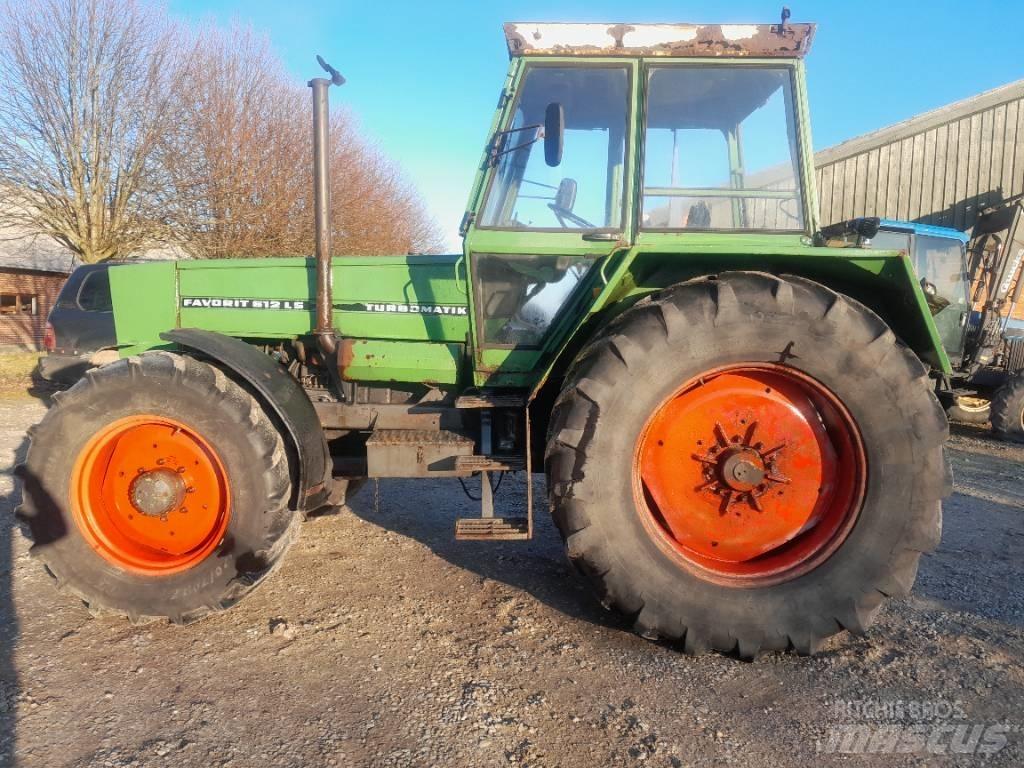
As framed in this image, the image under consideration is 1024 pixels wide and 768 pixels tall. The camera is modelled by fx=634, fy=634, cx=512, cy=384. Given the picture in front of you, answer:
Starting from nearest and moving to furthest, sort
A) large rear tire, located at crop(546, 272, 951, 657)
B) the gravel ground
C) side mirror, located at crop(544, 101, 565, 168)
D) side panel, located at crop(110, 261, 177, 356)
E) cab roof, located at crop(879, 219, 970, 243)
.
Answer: the gravel ground
large rear tire, located at crop(546, 272, 951, 657)
side mirror, located at crop(544, 101, 565, 168)
side panel, located at crop(110, 261, 177, 356)
cab roof, located at crop(879, 219, 970, 243)

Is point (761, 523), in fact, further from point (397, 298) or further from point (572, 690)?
point (397, 298)

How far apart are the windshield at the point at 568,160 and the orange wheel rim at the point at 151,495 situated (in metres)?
1.63

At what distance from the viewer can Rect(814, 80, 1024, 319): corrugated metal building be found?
37.0 feet

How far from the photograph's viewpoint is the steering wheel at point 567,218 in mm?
2799

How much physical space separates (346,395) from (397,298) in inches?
21.7

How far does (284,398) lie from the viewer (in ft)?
8.95

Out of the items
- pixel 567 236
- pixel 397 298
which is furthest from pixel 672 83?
pixel 397 298

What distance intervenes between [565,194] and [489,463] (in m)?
1.25

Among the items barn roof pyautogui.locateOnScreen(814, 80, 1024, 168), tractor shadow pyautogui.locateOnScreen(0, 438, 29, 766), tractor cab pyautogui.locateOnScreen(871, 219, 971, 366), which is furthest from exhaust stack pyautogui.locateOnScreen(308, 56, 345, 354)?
barn roof pyautogui.locateOnScreen(814, 80, 1024, 168)

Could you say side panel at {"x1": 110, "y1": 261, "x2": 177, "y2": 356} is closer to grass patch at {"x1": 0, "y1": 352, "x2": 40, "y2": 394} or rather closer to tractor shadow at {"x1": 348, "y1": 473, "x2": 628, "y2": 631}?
tractor shadow at {"x1": 348, "y1": 473, "x2": 628, "y2": 631}

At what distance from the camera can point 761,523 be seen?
2.53 m

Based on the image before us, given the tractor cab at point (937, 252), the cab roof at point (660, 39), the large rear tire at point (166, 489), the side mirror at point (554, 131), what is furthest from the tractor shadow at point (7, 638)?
the tractor cab at point (937, 252)

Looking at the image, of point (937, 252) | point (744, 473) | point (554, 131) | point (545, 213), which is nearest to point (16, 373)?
point (545, 213)

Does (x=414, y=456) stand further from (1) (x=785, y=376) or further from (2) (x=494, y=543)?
(1) (x=785, y=376)
